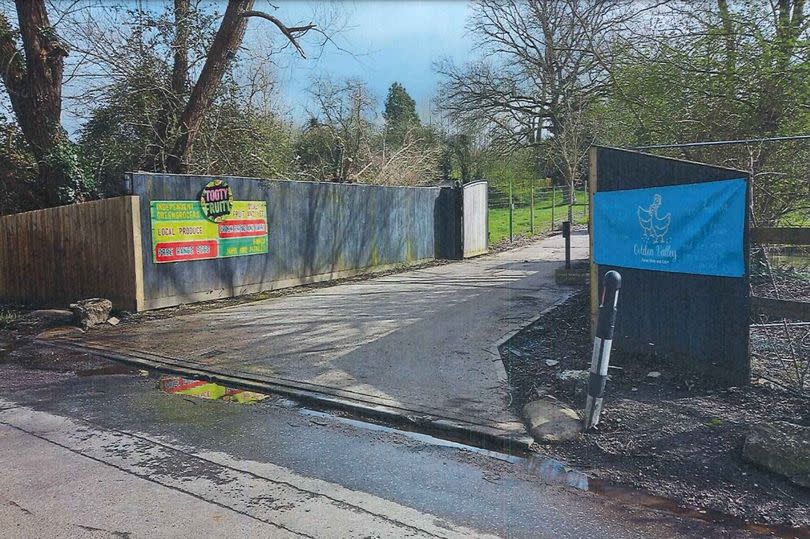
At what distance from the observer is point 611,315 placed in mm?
4719

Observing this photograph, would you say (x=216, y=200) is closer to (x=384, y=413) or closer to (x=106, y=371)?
(x=106, y=371)

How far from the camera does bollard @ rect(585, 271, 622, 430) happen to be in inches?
187

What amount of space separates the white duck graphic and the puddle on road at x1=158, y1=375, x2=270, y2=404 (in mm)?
4169

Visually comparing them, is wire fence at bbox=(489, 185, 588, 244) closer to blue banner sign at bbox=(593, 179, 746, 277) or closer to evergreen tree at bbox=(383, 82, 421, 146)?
evergreen tree at bbox=(383, 82, 421, 146)

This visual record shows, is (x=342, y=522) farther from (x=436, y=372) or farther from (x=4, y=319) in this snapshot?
(x=4, y=319)

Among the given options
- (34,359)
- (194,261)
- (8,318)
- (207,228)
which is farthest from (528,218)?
(34,359)

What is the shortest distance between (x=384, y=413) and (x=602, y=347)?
195 cm

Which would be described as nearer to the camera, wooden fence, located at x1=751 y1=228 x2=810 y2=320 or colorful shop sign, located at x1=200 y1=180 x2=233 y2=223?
wooden fence, located at x1=751 y1=228 x2=810 y2=320

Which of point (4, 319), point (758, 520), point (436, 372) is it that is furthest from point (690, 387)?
point (4, 319)

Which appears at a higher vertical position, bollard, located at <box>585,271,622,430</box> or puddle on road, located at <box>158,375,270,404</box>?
bollard, located at <box>585,271,622,430</box>

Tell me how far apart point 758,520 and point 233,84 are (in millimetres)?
14847

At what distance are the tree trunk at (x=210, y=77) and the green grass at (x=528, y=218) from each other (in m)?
11.8

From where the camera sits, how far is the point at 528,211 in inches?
1200

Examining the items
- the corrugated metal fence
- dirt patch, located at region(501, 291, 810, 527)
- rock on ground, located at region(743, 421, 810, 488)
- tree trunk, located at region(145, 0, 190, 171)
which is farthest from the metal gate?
rock on ground, located at region(743, 421, 810, 488)
